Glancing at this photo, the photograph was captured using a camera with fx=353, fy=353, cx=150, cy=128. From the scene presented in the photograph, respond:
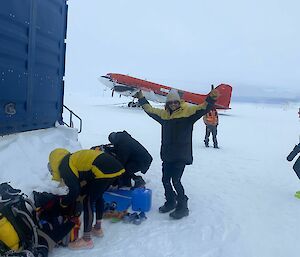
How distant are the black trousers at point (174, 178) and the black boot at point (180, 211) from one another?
0.06m

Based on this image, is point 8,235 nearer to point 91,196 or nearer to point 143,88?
point 91,196

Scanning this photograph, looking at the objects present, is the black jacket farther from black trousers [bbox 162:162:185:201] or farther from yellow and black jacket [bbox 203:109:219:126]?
yellow and black jacket [bbox 203:109:219:126]

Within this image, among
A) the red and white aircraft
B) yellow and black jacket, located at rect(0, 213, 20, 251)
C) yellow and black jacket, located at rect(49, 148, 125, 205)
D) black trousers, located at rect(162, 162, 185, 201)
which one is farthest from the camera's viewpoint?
the red and white aircraft

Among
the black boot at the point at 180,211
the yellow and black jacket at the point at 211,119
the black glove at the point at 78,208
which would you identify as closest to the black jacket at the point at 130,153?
the black boot at the point at 180,211

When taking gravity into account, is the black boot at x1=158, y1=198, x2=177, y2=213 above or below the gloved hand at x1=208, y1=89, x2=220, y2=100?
below

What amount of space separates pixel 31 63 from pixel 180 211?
3.44 metres

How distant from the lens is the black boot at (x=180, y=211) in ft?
16.7

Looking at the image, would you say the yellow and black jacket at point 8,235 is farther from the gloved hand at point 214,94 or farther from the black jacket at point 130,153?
the gloved hand at point 214,94

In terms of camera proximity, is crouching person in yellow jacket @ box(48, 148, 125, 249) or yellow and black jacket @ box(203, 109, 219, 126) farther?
yellow and black jacket @ box(203, 109, 219, 126)

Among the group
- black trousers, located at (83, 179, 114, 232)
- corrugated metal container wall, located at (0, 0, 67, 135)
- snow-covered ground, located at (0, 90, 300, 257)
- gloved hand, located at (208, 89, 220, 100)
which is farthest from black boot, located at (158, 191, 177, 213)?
corrugated metal container wall, located at (0, 0, 67, 135)

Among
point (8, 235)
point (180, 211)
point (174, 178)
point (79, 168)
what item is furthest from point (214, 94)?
point (8, 235)

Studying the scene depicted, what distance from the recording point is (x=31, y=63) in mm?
5922

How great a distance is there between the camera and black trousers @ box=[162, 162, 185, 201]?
520 cm

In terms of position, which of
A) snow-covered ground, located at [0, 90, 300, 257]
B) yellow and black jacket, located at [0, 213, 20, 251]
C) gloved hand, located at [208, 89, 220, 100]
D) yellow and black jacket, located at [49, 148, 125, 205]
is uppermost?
gloved hand, located at [208, 89, 220, 100]
